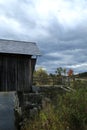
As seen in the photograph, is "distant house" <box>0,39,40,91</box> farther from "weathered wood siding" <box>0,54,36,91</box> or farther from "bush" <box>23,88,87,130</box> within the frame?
"bush" <box>23,88,87,130</box>

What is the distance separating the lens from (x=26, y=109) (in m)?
17.5

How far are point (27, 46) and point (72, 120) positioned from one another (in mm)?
8372

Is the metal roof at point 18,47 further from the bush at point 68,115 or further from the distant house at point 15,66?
the bush at point 68,115

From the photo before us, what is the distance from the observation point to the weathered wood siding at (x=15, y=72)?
17156 millimetres

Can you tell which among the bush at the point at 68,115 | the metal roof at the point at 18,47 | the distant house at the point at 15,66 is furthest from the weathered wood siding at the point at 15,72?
the bush at the point at 68,115

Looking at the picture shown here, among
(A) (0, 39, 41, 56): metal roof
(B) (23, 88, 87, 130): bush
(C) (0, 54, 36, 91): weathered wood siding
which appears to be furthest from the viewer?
(A) (0, 39, 41, 56): metal roof

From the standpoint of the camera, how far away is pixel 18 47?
1841 centimetres

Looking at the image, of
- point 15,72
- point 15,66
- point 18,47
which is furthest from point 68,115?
point 18,47

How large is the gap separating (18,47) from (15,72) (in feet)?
5.83

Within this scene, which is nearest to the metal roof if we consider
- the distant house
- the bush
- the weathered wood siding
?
the distant house

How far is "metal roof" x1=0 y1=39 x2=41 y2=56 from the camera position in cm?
1756

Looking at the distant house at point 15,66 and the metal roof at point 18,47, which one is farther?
the metal roof at point 18,47

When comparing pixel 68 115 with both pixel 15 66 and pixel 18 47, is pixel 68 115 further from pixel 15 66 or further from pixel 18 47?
pixel 18 47

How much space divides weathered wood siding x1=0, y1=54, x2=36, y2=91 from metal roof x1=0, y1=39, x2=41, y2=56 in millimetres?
296
